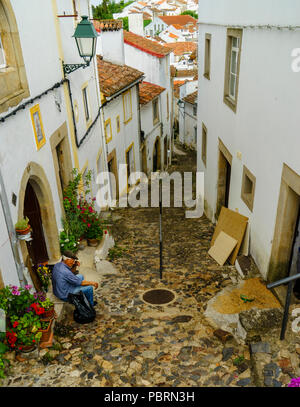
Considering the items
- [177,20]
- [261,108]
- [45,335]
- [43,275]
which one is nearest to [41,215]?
[43,275]

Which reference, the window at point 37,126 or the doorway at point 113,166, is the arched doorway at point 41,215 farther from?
the doorway at point 113,166

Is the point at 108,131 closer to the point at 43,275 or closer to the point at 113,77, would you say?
the point at 113,77

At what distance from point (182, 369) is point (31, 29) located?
581cm

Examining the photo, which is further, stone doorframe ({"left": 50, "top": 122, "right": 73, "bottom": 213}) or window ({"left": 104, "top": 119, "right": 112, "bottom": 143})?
window ({"left": 104, "top": 119, "right": 112, "bottom": 143})

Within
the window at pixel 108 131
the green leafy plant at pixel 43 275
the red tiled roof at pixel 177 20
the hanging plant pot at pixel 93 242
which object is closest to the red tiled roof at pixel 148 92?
the window at pixel 108 131

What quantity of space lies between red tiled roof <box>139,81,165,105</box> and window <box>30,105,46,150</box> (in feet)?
45.3

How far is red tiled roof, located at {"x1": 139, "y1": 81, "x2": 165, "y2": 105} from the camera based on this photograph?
2004cm

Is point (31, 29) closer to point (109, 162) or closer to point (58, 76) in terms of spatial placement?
point (58, 76)

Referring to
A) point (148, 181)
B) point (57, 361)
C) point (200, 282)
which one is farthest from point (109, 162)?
point (57, 361)

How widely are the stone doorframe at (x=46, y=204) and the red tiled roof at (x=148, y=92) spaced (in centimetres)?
1374

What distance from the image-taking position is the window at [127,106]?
1645 cm

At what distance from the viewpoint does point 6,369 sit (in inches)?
178

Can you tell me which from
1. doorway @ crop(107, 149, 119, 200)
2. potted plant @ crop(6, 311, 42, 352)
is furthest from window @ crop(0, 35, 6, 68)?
doorway @ crop(107, 149, 119, 200)

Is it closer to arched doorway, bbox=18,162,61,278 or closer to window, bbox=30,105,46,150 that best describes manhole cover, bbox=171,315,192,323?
arched doorway, bbox=18,162,61,278
